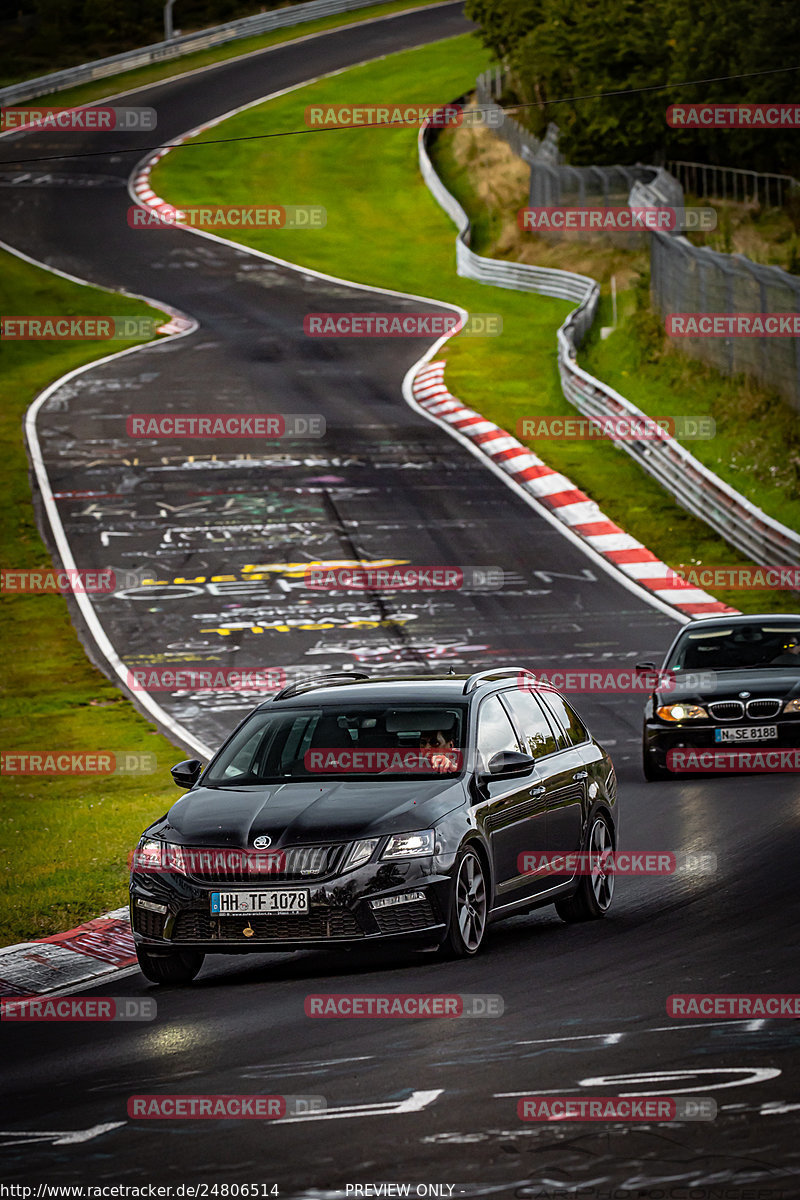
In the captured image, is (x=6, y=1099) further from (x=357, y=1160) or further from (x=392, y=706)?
(x=392, y=706)

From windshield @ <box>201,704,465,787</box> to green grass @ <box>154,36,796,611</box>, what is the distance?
16.1 m

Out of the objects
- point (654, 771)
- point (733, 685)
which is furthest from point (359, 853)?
point (733, 685)

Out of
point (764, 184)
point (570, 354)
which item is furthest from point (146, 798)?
point (764, 184)

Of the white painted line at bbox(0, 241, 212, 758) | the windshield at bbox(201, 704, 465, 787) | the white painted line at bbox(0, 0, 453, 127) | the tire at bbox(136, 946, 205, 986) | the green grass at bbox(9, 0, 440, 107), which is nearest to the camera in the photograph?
the tire at bbox(136, 946, 205, 986)

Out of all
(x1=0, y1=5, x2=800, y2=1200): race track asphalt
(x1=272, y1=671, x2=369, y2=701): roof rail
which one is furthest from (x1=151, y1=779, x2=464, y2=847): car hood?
(x1=272, y1=671, x2=369, y2=701): roof rail

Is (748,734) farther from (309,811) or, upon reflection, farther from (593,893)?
(309,811)

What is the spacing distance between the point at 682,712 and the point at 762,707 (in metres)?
0.74

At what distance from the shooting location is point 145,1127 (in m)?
7.05

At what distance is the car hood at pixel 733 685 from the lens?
58.7 feet

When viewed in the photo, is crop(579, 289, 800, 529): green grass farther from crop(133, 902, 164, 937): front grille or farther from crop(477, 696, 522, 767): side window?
crop(133, 902, 164, 937): front grille

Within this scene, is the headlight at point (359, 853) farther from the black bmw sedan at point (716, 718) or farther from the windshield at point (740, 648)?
the windshield at point (740, 648)

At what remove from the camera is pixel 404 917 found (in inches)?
384

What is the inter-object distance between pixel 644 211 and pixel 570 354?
1175 centimetres

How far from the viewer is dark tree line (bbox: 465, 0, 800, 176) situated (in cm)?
5009
